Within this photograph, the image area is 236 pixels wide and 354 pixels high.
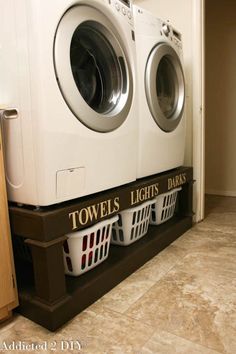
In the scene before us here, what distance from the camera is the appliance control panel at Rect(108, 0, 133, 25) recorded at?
4.16 feet

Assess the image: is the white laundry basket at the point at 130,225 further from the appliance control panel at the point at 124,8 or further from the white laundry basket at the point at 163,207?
the appliance control panel at the point at 124,8

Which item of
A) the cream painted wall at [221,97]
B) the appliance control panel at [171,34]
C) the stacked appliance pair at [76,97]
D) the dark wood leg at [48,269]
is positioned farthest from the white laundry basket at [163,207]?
the cream painted wall at [221,97]

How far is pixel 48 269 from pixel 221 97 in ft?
8.42

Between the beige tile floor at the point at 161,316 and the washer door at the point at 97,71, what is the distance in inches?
28.2

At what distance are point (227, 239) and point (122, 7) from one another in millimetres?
1444

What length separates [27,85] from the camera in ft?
3.17

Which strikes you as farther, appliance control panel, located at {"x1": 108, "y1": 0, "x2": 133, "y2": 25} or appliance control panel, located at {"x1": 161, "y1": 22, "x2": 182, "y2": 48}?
appliance control panel, located at {"x1": 161, "y1": 22, "x2": 182, "y2": 48}

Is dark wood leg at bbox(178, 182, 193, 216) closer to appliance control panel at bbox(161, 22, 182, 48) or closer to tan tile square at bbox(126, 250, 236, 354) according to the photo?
tan tile square at bbox(126, 250, 236, 354)

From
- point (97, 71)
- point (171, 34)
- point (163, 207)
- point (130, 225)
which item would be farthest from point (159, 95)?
point (130, 225)

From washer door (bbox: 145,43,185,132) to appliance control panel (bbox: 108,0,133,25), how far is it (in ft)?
0.82

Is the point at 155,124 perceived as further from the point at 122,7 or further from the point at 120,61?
the point at 122,7

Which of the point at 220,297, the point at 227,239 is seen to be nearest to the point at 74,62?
the point at 220,297

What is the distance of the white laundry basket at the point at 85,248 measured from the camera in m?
1.15

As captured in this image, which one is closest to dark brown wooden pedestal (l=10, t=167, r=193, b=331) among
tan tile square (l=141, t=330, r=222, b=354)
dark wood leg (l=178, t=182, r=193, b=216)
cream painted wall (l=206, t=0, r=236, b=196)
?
tan tile square (l=141, t=330, r=222, b=354)
